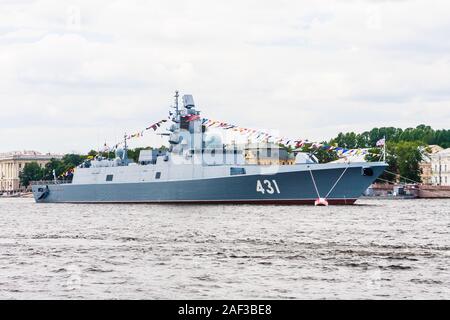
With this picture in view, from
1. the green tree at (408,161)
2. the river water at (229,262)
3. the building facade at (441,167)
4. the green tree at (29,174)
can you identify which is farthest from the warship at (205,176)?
the green tree at (29,174)

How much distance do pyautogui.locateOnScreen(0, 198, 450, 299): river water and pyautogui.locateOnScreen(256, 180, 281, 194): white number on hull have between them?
82.6ft

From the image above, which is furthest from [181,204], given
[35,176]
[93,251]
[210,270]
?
[35,176]

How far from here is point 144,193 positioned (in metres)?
74.0

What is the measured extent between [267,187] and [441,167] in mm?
86999

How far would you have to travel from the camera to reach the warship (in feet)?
209

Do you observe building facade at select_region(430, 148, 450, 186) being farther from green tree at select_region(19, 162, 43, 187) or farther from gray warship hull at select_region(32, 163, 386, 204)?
gray warship hull at select_region(32, 163, 386, 204)

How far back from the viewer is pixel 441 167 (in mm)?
146250

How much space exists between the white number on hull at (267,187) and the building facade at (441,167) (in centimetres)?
8395

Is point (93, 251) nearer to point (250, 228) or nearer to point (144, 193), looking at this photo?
point (250, 228)

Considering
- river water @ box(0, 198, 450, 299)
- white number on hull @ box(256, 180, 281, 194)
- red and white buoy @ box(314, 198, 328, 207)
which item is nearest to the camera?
river water @ box(0, 198, 450, 299)

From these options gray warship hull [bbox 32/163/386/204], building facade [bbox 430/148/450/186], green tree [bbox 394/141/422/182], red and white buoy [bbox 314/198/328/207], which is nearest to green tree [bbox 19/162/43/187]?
building facade [bbox 430/148/450/186]

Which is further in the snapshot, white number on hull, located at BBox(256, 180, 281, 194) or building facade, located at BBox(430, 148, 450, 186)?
building facade, located at BBox(430, 148, 450, 186)

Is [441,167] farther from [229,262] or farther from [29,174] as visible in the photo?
[229,262]

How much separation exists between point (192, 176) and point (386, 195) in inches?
1878
